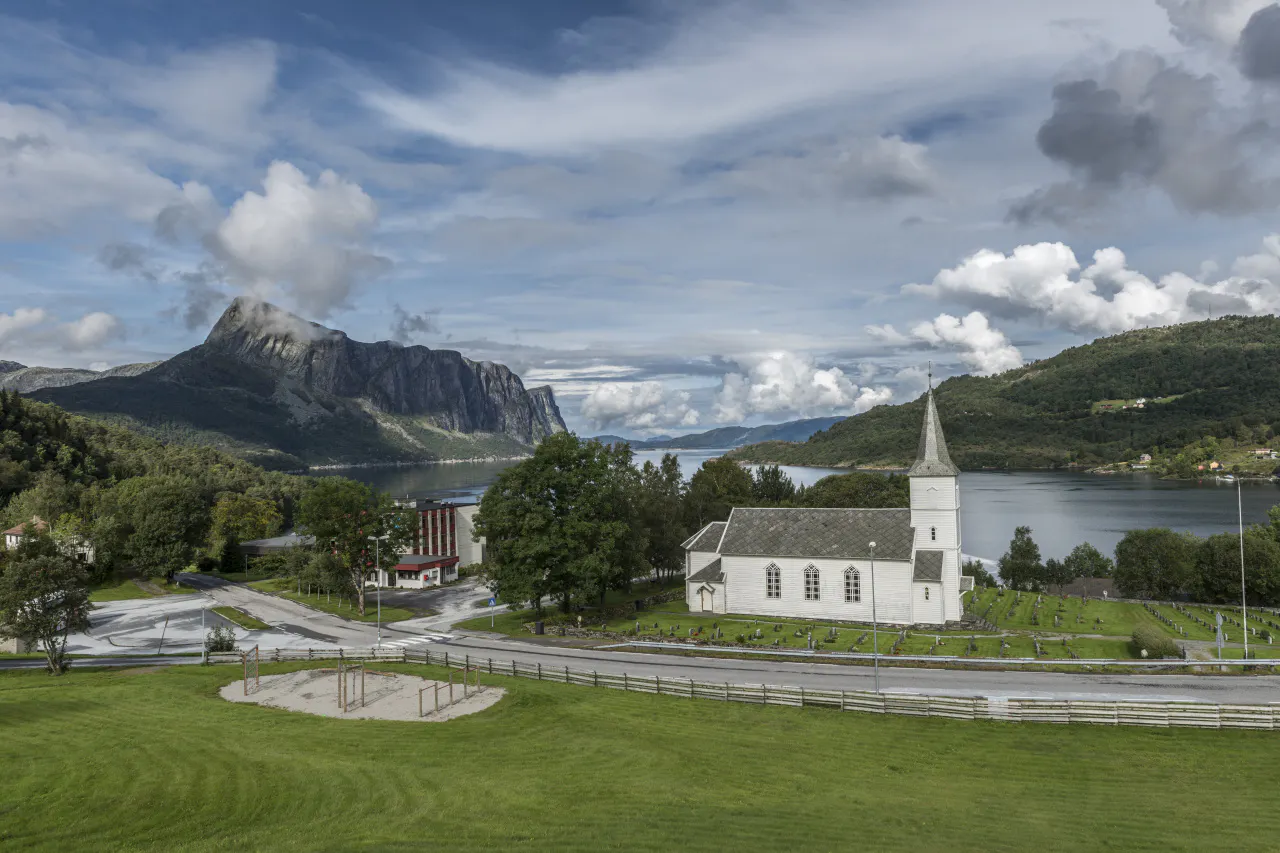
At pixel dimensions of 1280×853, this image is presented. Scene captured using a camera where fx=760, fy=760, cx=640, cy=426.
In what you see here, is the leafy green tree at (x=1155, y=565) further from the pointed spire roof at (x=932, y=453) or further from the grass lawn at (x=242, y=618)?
the grass lawn at (x=242, y=618)

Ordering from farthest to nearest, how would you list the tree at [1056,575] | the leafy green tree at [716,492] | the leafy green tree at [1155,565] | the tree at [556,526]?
the tree at [1056,575]
the leafy green tree at [716,492]
the leafy green tree at [1155,565]
the tree at [556,526]

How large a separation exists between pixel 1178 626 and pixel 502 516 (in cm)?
4544

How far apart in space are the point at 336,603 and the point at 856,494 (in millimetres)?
61975

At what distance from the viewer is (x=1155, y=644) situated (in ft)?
124

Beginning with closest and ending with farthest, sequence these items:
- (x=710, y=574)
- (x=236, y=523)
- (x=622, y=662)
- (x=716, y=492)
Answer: (x=622, y=662) < (x=710, y=574) < (x=716, y=492) < (x=236, y=523)

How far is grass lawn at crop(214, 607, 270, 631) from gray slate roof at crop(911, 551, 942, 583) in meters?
43.5

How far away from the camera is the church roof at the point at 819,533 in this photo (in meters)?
51.3

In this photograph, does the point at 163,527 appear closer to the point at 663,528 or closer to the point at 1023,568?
the point at 663,528

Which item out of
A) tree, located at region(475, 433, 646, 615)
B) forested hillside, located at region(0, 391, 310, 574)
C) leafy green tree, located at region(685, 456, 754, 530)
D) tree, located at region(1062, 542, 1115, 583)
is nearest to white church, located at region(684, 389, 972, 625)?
tree, located at region(475, 433, 646, 615)

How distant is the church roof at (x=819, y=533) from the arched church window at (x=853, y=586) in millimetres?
1088

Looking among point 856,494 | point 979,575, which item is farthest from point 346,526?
point 979,575

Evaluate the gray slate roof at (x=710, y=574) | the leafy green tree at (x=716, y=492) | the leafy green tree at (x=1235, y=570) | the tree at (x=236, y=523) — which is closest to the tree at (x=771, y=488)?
the leafy green tree at (x=716, y=492)

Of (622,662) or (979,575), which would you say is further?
(979,575)

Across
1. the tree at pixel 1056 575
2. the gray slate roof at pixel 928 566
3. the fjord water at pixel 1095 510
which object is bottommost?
the tree at pixel 1056 575
